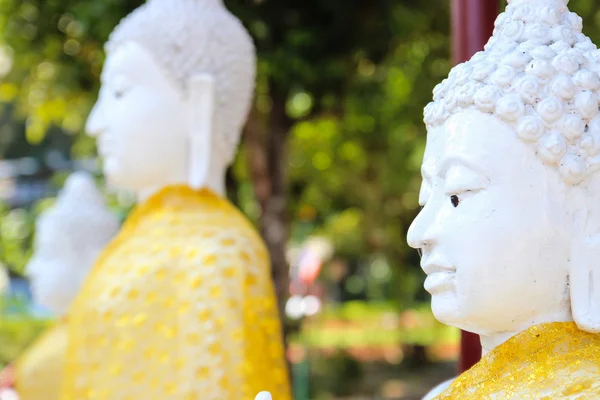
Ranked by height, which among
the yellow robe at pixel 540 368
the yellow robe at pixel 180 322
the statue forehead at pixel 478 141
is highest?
the statue forehead at pixel 478 141

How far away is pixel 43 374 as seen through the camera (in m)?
3.35

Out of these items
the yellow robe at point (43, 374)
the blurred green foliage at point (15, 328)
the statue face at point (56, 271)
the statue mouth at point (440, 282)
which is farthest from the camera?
the blurred green foliage at point (15, 328)

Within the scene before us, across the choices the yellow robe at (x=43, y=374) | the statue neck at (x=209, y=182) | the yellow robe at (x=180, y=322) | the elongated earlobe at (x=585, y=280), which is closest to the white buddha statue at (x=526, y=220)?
the elongated earlobe at (x=585, y=280)

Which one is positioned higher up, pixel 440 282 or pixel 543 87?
pixel 543 87

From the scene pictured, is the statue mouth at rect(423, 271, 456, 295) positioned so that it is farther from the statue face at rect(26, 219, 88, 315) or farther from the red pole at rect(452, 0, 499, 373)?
the statue face at rect(26, 219, 88, 315)

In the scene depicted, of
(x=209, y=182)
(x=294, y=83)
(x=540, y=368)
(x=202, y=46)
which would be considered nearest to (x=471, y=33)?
(x=202, y=46)

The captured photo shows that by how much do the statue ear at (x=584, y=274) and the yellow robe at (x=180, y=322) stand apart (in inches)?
42.5

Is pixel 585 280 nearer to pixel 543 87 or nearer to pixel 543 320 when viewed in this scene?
pixel 543 320

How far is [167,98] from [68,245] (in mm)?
1499

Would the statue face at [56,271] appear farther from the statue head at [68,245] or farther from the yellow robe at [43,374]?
the yellow robe at [43,374]

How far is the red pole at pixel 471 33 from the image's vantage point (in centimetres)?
267

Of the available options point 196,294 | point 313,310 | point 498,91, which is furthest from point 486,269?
point 313,310

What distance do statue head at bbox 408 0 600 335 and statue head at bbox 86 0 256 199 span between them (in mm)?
1275

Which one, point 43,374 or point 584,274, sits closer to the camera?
point 584,274
